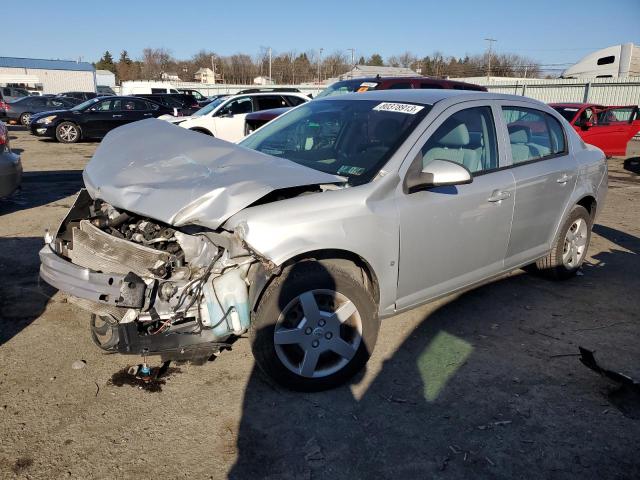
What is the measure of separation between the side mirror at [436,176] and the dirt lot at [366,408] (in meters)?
1.20

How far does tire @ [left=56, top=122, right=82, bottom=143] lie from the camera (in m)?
16.8

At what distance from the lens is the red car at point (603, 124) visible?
46.9 feet

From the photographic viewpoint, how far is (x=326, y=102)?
4250mm

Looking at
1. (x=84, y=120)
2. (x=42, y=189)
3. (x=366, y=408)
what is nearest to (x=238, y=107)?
(x=84, y=120)

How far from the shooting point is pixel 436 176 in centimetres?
311

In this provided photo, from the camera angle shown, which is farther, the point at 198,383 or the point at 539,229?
the point at 539,229

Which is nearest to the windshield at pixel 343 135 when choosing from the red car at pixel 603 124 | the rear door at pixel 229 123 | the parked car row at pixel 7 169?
the parked car row at pixel 7 169

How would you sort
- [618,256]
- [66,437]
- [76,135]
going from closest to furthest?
[66,437]
[618,256]
[76,135]

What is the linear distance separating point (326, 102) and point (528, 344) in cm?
249

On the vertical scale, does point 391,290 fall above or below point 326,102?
below

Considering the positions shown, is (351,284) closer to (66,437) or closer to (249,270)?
(249,270)

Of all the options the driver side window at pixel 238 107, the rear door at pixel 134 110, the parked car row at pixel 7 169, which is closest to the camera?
the parked car row at pixel 7 169

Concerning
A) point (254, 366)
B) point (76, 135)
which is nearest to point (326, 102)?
point (254, 366)

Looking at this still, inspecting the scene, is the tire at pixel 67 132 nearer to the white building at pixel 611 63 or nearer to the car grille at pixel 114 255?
the car grille at pixel 114 255
